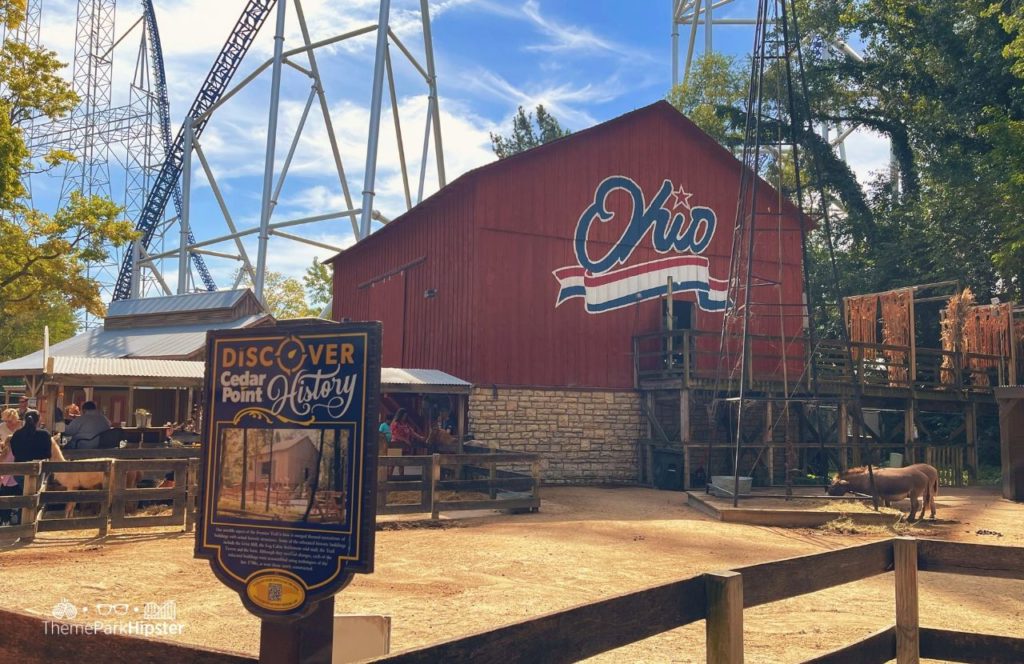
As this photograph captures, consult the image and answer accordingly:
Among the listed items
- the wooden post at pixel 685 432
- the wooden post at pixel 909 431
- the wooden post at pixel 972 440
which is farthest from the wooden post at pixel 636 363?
the wooden post at pixel 972 440

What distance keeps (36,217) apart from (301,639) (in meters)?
25.0

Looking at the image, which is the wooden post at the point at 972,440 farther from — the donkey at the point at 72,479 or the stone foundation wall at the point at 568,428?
the donkey at the point at 72,479

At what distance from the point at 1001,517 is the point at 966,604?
22.5 feet

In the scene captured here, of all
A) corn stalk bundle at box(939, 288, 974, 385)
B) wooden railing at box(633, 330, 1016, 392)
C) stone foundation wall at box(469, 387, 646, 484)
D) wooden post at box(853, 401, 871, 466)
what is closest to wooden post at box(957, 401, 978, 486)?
wooden railing at box(633, 330, 1016, 392)

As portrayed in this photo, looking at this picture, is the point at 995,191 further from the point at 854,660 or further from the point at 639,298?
the point at 854,660

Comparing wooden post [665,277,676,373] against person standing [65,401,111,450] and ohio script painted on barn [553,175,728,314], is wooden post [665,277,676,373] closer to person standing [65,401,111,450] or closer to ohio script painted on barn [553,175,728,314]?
ohio script painted on barn [553,175,728,314]

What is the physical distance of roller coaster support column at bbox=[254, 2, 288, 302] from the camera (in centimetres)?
3097

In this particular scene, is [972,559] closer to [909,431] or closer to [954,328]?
[909,431]

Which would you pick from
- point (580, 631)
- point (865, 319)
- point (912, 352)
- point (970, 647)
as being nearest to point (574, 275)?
point (912, 352)

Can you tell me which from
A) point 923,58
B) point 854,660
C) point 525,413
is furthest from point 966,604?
point 923,58

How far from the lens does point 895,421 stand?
1067 inches

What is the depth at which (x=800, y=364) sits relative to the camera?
21.6 metres

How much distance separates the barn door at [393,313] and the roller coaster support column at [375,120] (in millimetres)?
3749

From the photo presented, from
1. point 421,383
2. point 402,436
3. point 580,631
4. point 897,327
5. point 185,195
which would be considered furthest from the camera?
point 185,195
